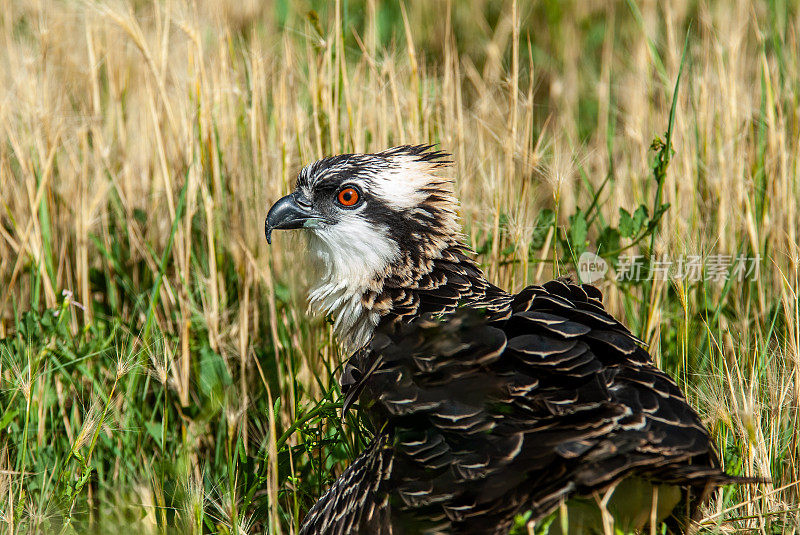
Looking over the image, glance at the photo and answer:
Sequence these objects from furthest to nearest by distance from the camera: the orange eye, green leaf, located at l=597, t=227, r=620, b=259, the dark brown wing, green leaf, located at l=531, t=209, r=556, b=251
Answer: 1. green leaf, located at l=531, t=209, r=556, b=251
2. green leaf, located at l=597, t=227, r=620, b=259
3. the orange eye
4. the dark brown wing

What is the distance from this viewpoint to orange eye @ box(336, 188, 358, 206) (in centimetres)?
393

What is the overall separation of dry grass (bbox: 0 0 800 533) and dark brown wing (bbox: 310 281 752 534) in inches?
28.4

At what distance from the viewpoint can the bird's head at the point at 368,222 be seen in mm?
3809

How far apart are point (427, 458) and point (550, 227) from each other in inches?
84.0

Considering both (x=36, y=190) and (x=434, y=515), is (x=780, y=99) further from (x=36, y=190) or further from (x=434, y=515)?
(x=36, y=190)

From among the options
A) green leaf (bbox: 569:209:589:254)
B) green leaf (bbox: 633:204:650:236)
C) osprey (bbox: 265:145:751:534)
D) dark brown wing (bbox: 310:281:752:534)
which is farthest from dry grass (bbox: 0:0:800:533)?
dark brown wing (bbox: 310:281:752:534)

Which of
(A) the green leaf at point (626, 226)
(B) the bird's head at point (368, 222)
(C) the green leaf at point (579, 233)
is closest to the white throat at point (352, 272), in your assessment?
(B) the bird's head at point (368, 222)

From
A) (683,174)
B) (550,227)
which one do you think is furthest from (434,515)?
(683,174)

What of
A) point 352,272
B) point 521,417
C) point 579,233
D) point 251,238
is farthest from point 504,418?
point 251,238

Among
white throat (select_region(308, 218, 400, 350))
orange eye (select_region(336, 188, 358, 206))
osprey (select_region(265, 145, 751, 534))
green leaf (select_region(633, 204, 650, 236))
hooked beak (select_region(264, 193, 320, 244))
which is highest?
orange eye (select_region(336, 188, 358, 206))

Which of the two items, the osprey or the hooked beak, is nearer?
the osprey

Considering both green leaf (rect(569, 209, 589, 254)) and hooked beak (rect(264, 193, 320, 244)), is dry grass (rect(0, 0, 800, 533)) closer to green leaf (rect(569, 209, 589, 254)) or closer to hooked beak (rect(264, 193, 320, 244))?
green leaf (rect(569, 209, 589, 254))

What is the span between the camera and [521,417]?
→ 2.99m

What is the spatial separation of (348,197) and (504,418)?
1.39 m
